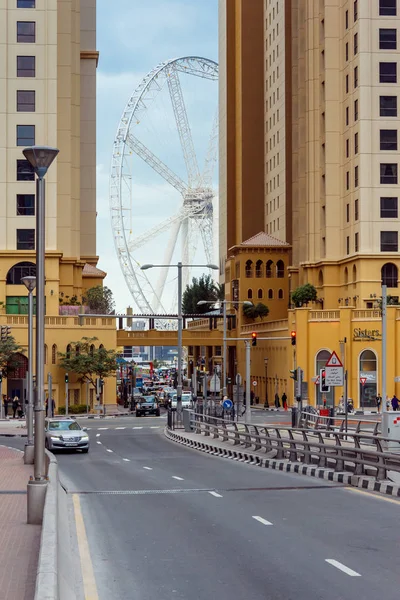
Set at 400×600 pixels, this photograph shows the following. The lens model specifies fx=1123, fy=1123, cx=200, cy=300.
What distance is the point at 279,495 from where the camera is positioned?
24406 mm

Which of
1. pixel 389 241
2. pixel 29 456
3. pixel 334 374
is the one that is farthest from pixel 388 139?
pixel 29 456

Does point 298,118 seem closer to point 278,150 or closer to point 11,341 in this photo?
point 278,150

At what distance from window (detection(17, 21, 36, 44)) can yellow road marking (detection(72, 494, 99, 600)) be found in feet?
253

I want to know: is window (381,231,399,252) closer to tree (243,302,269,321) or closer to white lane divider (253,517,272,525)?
tree (243,302,269,321)

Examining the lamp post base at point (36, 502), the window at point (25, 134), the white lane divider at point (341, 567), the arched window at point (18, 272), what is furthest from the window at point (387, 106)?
the white lane divider at point (341, 567)

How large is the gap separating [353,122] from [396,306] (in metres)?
16.8

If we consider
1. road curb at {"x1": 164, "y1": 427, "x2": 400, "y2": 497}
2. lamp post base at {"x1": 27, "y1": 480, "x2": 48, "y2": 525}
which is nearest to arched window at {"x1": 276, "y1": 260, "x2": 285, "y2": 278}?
road curb at {"x1": 164, "y1": 427, "x2": 400, "y2": 497}

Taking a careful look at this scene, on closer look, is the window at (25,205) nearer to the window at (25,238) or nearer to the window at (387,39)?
the window at (25,238)

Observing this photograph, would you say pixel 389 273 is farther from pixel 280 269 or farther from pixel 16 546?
pixel 16 546

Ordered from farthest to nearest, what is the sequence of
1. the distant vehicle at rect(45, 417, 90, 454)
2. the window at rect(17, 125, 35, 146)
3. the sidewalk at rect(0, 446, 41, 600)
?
the window at rect(17, 125, 35, 146)
the distant vehicle at rect(45, 417, 90, 454)
the sidewalk at rect(0, 446, 41, 600)

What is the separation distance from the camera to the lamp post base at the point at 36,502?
60.2ft

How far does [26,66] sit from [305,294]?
30.7 metres

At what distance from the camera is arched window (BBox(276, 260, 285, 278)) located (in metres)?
124

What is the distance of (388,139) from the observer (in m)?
92.9
